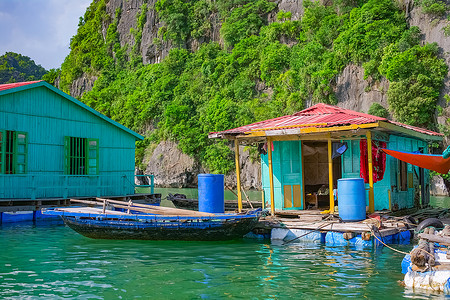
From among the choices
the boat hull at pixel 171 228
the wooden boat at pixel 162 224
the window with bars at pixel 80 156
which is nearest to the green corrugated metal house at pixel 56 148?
the window with bars at pixel 80 156

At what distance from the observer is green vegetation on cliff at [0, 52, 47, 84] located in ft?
322

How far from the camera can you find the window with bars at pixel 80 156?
814 inches

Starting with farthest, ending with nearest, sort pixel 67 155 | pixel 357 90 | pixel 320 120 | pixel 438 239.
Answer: pixel 357 90
pixel 67 155
pixel 320 120
pixel 438 239

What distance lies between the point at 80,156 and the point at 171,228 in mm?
9578

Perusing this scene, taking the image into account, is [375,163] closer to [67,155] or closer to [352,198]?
[352,198]

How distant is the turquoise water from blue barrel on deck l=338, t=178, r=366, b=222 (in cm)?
136

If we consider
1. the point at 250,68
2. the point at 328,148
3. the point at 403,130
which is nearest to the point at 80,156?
the point at 328,148

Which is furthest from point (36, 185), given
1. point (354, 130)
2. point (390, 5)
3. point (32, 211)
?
point (390, 5)

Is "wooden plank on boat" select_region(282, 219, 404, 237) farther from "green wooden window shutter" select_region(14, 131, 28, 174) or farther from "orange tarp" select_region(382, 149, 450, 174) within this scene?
"green wooden window shutter" select_region(14, 131, 28, 174)

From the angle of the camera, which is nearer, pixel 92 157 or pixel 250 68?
pixel 92 157

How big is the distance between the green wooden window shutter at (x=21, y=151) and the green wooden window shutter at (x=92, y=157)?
3180 mm

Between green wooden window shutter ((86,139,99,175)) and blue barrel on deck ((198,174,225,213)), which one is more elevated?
green wooden window shutter ((86,139,99,175))

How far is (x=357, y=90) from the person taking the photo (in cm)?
3969

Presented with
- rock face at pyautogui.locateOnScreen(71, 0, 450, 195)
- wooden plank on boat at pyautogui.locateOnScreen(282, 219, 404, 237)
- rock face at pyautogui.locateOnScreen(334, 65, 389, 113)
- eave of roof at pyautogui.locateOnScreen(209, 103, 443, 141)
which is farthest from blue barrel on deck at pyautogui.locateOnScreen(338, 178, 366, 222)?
rock face at pyautogui.locateOnScreen(334, 65, 389, 113)
